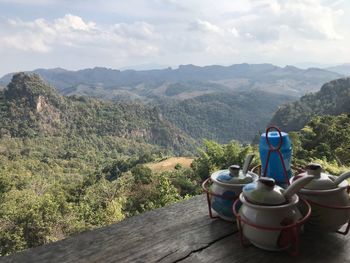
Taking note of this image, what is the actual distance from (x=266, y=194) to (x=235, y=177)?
0.19 meters

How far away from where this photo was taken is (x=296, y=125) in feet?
140

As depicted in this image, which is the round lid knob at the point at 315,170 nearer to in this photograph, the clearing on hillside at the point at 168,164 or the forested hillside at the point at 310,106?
the clearing on hillside at the point at 168,164

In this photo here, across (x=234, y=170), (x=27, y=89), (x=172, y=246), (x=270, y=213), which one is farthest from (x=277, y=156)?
(x=27, y=89)

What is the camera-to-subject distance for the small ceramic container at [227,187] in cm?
107

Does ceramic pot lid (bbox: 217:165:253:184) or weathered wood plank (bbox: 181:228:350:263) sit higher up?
ceramic pot lid (bbox: 217:165:253:184)

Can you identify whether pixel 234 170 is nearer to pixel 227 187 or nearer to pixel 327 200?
pixel 227 187

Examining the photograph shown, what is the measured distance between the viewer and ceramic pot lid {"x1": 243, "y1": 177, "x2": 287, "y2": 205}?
35.5 inches

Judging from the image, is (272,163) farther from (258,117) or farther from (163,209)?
(258,117)

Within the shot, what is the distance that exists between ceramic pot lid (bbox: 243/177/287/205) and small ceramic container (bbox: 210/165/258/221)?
141mm

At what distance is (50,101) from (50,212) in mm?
52631

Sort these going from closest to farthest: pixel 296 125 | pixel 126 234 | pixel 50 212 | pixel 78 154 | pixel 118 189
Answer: pixel 126 234, pixel 50 212, pixel 118 189, pixel 296 125, pixel 78 154

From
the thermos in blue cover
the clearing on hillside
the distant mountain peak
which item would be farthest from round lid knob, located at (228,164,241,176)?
the distant mountain peak

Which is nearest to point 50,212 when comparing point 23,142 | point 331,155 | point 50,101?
point 331,155

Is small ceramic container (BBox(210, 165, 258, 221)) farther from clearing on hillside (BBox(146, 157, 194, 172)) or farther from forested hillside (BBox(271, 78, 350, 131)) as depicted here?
forested hillside (BBox(271, 78, 350, 131))
